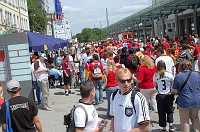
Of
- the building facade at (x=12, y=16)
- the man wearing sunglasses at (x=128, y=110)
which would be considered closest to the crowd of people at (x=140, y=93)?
the man wearing sunglasses at (x=128, y=110)

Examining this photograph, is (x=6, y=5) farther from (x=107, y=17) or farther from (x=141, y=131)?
(x=107, y=17)

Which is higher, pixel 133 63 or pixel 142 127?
pixel 133 63

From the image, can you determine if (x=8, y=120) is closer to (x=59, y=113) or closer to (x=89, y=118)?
(x=89, y=118)

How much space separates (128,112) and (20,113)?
189 centimetres

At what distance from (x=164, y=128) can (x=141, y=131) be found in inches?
144

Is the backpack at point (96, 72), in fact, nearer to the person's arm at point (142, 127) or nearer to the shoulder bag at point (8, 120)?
the shoulder bag at point (8, 120)

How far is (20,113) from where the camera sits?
448cm

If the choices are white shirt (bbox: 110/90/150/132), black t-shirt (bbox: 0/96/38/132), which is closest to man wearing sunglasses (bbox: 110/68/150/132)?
white shirt (bbox: 110/90/150/132)

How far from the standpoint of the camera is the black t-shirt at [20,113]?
4461mm

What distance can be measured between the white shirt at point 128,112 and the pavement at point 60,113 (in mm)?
3897

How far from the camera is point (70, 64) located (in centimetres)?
1306

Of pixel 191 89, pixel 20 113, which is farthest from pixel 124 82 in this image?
pixel 191 89

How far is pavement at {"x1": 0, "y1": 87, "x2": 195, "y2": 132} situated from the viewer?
7839 mm

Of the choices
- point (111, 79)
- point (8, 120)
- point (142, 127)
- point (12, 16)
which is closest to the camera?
point (142, 127)
